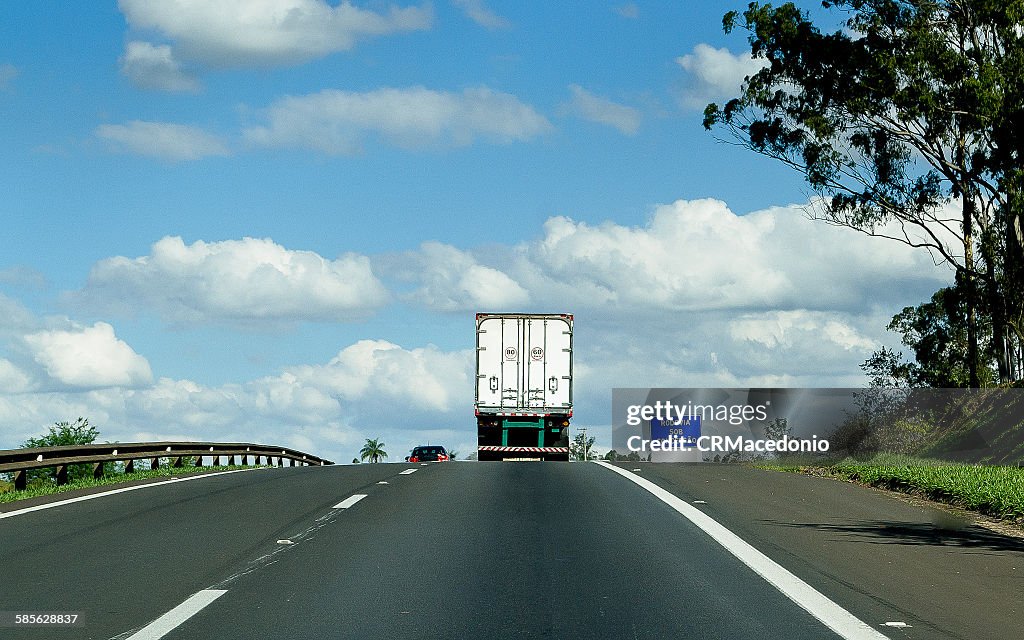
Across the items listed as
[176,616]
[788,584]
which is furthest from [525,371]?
[176,616]

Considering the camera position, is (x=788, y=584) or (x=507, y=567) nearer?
(x=788, y=584)

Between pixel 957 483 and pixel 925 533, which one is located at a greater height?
pixel 957 483

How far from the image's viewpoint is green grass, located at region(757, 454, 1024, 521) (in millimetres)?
14672

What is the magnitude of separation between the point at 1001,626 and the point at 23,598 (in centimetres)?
Result: 657

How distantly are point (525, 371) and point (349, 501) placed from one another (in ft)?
67.4

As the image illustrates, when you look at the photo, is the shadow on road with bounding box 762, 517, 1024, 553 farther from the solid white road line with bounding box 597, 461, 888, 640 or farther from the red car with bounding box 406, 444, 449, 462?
the red car with bounding box 406, 444, 449, 462

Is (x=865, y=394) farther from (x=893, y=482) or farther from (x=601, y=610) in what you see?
(x=601, y=610)

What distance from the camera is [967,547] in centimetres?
1148

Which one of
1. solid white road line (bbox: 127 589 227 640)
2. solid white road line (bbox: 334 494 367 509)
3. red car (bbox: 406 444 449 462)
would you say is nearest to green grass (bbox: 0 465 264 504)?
solid white road line (bbox: 334 494 367 509)

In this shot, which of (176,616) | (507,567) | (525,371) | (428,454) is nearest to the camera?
(176,616)

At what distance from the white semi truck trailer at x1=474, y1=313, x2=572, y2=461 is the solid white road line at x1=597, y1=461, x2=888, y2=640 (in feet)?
70.2

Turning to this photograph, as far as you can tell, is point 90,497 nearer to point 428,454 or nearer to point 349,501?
point 349,501

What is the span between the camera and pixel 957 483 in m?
17.1

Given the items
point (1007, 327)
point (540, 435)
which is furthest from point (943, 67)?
point (540, 435)
